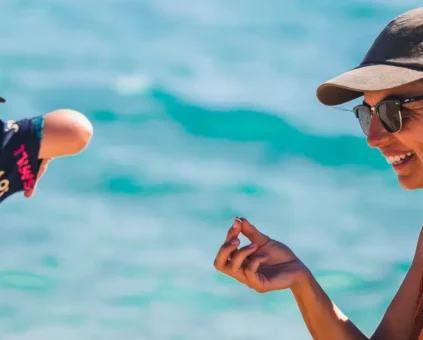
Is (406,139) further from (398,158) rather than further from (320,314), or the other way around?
(320,314)

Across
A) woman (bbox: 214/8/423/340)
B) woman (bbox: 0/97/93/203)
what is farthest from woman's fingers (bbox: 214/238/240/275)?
woman (bbox: 0/97/93/203)

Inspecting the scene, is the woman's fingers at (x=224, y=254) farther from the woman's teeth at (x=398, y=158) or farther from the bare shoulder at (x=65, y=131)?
the bare shoulder at (x=65, y=131)

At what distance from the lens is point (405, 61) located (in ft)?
13.3

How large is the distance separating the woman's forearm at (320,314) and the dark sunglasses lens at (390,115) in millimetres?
938

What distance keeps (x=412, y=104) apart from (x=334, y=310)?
1.23 meters

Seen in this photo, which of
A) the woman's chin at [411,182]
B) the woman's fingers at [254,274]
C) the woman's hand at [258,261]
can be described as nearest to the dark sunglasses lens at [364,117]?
the woman's chin at [411,182]

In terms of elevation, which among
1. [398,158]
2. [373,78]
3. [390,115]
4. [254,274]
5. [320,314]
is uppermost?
[373,78]

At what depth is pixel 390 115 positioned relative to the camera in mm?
4168

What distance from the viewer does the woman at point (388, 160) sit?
13.5 feet

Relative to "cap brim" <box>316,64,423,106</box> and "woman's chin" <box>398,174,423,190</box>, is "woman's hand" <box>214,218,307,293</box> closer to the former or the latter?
"woman's chin" <box>398,174,423,190</box>

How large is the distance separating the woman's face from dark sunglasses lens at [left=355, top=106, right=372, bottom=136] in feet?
0.15

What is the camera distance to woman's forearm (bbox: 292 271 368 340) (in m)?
4.58

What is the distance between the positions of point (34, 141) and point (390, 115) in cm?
194

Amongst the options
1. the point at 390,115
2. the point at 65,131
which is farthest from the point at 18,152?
the point at 390,115
